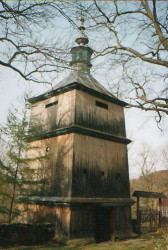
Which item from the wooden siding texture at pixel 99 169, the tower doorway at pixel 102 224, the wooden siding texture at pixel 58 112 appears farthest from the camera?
the wooden siding texture at pixel 58 112

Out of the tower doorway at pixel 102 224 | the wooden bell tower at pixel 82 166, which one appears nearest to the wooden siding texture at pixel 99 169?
the wooden bell tower at pixel 82 166

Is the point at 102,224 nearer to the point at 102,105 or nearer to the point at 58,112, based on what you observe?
the point at 58,112

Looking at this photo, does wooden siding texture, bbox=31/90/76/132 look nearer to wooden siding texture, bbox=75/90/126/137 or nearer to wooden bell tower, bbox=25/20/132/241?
wooden bell tower, bbox=25/20/132/241

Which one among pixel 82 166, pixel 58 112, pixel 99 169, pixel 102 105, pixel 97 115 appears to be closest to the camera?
pixel 82 166

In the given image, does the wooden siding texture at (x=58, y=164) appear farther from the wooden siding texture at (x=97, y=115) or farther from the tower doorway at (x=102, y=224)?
the tower doorway at (x=102, y=224)

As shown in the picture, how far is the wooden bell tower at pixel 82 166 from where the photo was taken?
37.9 ft

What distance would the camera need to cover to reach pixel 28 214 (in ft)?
44.4

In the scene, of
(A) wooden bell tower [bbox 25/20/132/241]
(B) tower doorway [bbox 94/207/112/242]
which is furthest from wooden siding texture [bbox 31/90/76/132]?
(B) tower doorway [bbox 94/207/112/242]

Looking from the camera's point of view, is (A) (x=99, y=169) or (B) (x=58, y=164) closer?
(B) (x=58, y=164)

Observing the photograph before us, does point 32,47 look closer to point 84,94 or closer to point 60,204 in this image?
point 84,94

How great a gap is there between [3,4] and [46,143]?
9545 mm

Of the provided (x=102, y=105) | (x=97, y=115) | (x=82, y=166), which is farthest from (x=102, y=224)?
(x=102, y=105)

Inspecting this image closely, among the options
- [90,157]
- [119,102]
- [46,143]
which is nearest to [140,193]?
[90,157]

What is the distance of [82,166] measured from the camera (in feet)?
40.8
